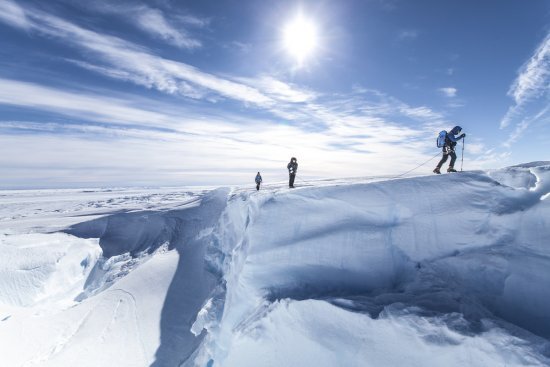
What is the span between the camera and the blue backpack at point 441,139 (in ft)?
23.4

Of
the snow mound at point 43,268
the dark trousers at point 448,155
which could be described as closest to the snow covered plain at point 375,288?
the dark trousers at point 448,155

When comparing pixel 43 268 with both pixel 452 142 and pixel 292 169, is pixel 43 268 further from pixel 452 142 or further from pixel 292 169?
pixel 452 142

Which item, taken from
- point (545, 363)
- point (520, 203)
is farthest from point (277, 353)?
point (520, 203)

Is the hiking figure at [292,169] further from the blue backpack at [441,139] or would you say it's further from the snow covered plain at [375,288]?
the blue backpack at [441,139]

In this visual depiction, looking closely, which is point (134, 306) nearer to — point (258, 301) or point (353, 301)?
point (258, 301)

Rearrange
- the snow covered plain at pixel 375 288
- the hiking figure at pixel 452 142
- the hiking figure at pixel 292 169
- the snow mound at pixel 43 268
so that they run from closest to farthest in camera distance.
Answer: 1. the snow covered plain at pixel 375 288
2. the hiking figure at pixel 452 142
3. the hiking figure at pixel 292 169
4. the snow mound at pixel 43 268

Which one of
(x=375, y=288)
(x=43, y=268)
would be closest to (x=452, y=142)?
(x=375, y=288)

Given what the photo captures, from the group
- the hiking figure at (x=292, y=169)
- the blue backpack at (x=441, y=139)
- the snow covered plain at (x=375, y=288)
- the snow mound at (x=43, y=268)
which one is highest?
the blue backpack at (x=441, y=139)

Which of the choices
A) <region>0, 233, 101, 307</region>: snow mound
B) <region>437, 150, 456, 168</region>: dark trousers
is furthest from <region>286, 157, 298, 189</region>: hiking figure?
<region>0, 233, 101, 307</region>: snow mound

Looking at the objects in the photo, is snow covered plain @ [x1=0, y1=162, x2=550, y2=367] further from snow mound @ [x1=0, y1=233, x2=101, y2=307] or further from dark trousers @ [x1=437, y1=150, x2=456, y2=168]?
snow mound @ [x1=0, y1=233, x2=101, y2=307]

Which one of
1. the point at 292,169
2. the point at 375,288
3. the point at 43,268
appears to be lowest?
the point at 43,268

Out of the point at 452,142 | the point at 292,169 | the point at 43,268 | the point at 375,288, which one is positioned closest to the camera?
the point at 375,288

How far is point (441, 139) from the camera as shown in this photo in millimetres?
7203

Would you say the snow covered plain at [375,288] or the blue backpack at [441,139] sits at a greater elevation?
the blue backpack at [441,139]
